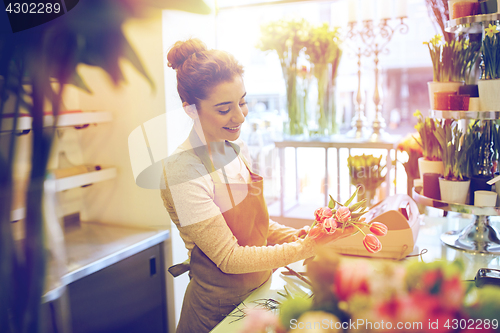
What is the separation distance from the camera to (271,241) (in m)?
1.07

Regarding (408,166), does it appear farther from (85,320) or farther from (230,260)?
(85,320)

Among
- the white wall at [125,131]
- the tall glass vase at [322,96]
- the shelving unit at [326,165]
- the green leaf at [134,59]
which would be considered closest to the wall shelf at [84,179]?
the white wall at [125,131]

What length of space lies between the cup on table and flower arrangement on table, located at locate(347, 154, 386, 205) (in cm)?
43

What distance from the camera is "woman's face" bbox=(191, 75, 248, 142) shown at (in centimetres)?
88

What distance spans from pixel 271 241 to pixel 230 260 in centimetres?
25

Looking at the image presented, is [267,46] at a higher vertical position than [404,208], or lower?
higher

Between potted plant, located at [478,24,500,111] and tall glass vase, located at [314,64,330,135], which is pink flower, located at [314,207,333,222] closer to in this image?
potted plant, located at [478,24,500,111]

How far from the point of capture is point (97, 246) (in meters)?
1.20

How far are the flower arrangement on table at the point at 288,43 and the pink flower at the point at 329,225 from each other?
106cm

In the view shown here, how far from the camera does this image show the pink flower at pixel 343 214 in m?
0.81

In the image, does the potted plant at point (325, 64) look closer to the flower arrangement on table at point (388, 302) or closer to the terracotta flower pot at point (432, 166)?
the terracotta flower pot at point (432, 166)

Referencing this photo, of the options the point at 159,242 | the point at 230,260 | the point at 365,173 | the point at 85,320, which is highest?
the point at 365,173

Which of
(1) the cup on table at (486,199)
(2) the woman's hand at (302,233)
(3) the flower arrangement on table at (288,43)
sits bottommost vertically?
(2) the woman's hand at (302,233)

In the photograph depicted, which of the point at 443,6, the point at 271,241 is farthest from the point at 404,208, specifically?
the point at 443,6
